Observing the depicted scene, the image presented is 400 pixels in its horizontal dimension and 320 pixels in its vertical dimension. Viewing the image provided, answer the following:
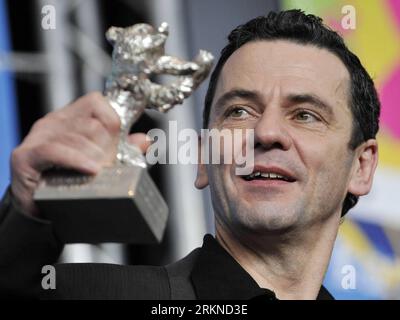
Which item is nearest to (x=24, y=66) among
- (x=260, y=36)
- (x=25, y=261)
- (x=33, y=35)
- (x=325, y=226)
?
(x=33, y=35)

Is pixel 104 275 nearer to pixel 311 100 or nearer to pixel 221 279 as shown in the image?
pixel 221 279

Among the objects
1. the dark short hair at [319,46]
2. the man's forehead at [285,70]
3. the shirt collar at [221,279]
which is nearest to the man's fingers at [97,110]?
the shirt collar at [221,279]

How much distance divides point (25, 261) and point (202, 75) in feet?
1.03

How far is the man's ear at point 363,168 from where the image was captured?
67.6 inches

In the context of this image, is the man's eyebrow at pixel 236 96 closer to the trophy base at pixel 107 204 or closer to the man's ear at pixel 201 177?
the man's ear at pixel 201 177

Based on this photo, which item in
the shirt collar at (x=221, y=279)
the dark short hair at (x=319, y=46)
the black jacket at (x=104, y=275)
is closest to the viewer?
the black jacket at (x=104, y=275)

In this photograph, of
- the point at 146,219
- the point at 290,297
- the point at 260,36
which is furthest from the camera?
the point at 260,36

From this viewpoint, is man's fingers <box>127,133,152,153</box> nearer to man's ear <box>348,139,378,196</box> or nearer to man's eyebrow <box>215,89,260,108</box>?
man's eyebrow <box>215,89,260,108</box>

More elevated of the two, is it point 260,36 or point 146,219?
point 260,36

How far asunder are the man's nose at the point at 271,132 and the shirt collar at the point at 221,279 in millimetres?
194

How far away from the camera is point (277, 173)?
1534 millimetres

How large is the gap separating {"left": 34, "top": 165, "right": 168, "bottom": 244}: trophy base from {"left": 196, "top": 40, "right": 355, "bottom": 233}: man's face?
45cm

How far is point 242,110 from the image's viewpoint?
5.36 feet

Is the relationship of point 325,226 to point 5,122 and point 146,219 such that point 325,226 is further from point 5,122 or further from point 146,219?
point 5,122
